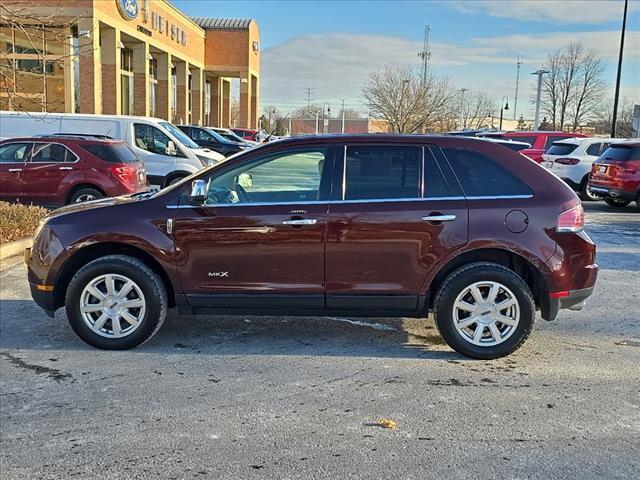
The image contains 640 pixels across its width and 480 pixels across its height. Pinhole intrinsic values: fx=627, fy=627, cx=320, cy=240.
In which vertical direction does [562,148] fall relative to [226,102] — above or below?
below

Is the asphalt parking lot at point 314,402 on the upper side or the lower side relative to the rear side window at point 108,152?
lower

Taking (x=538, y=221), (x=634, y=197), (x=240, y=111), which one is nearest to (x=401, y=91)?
(x=240, y=111)

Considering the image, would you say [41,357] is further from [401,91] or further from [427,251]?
[401,91]

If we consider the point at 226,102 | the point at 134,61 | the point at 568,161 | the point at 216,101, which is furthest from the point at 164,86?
the point at 568,161

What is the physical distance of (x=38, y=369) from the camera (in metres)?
4.65

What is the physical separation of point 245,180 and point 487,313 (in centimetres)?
217

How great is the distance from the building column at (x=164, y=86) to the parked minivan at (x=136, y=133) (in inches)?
923

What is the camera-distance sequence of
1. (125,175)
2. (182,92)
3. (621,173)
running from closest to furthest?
1. (125,175)
2. (621,173)
3. (182,92)

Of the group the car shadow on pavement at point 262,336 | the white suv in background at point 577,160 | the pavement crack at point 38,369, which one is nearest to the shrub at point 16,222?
the car shadow on pavement at point 262,336

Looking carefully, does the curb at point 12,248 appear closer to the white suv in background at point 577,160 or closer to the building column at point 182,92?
the white suv in background at point 577,160

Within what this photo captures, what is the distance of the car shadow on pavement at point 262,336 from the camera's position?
5078mm

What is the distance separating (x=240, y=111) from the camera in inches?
2089

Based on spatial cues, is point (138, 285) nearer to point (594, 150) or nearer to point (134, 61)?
point (594, 150)

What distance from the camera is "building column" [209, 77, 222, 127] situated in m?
54.3
